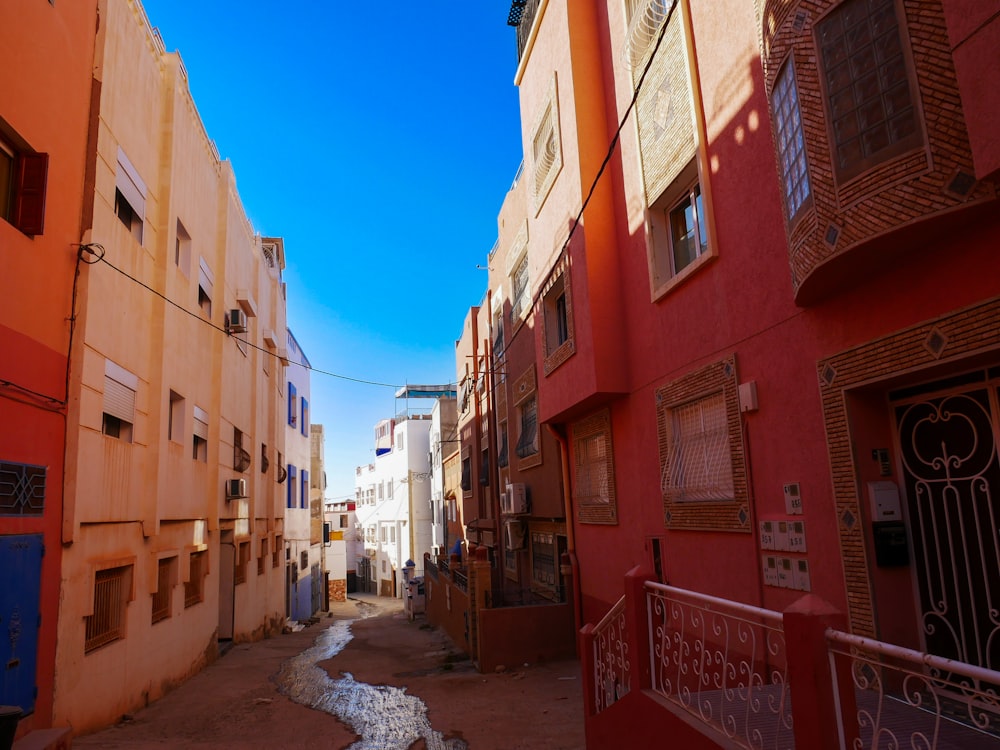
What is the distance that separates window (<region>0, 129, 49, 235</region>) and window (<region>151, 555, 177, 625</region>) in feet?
19.2

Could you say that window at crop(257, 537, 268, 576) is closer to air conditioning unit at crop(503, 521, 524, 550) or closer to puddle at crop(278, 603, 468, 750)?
puddle at crop(278, 603, 468, 750)

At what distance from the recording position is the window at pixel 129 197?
31.4 ft

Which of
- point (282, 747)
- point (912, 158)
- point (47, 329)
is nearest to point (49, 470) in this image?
point (47, 329)

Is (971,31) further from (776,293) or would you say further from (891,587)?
(891,587)

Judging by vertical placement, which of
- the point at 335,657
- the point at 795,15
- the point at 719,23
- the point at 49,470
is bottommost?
the point at 335,657

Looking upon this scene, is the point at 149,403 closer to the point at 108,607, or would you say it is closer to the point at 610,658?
the point at 108,607

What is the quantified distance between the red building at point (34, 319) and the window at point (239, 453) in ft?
29.8

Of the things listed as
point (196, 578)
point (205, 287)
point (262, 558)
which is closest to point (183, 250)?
point (205, 287)

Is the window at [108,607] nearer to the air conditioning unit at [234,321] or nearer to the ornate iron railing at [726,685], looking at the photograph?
the ornate iron railing at [726,685]

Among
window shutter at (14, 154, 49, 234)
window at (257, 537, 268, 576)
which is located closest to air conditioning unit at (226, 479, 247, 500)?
window at (257, 537, 268, 576)

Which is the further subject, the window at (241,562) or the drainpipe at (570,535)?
the window at (241,562)

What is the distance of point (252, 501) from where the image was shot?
719 inches

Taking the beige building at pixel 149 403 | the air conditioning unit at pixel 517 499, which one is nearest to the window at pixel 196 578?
the beige building at pixel 149 403

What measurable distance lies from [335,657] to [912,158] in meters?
14.3
